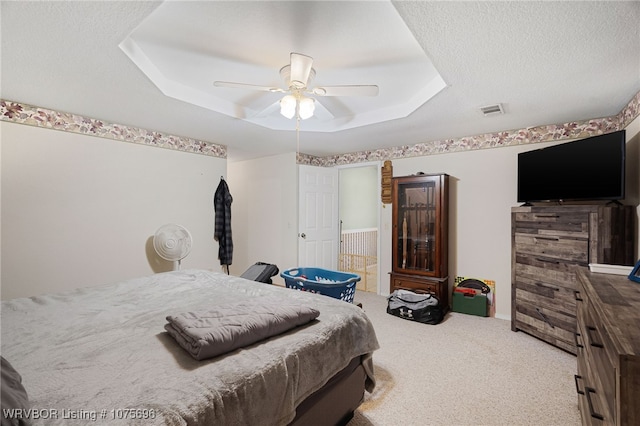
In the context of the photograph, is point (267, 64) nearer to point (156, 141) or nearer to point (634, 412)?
point (156, 141)

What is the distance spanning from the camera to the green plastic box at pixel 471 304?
134 inches

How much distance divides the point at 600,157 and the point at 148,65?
3642mm

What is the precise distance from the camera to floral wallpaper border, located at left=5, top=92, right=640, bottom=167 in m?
2.52

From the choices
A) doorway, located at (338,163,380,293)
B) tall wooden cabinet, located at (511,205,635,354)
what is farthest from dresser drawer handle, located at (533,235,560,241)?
doorway, located at (338,163,380,293)

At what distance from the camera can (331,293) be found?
2426 mm

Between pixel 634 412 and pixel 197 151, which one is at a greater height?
pixel 197 151

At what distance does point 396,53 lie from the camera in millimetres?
1914

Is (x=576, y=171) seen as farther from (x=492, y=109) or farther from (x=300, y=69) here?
(x=300, y=69)

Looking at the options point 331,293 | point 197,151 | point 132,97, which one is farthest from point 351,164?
point 132,97

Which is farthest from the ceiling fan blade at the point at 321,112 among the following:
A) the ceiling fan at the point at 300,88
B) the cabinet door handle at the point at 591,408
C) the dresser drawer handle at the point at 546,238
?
the cabinet door handle at the point at 591,408

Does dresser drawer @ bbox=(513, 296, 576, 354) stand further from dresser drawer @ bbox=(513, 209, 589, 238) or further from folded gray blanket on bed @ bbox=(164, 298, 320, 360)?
folded gray blanket on bed @ bbox=(164, 298, 320, 360)

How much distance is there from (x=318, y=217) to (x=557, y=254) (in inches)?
118

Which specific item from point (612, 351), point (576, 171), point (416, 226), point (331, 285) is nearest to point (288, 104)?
point (331, 285)

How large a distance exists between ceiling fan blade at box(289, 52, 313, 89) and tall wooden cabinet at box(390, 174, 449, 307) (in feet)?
Answer: 7.67
